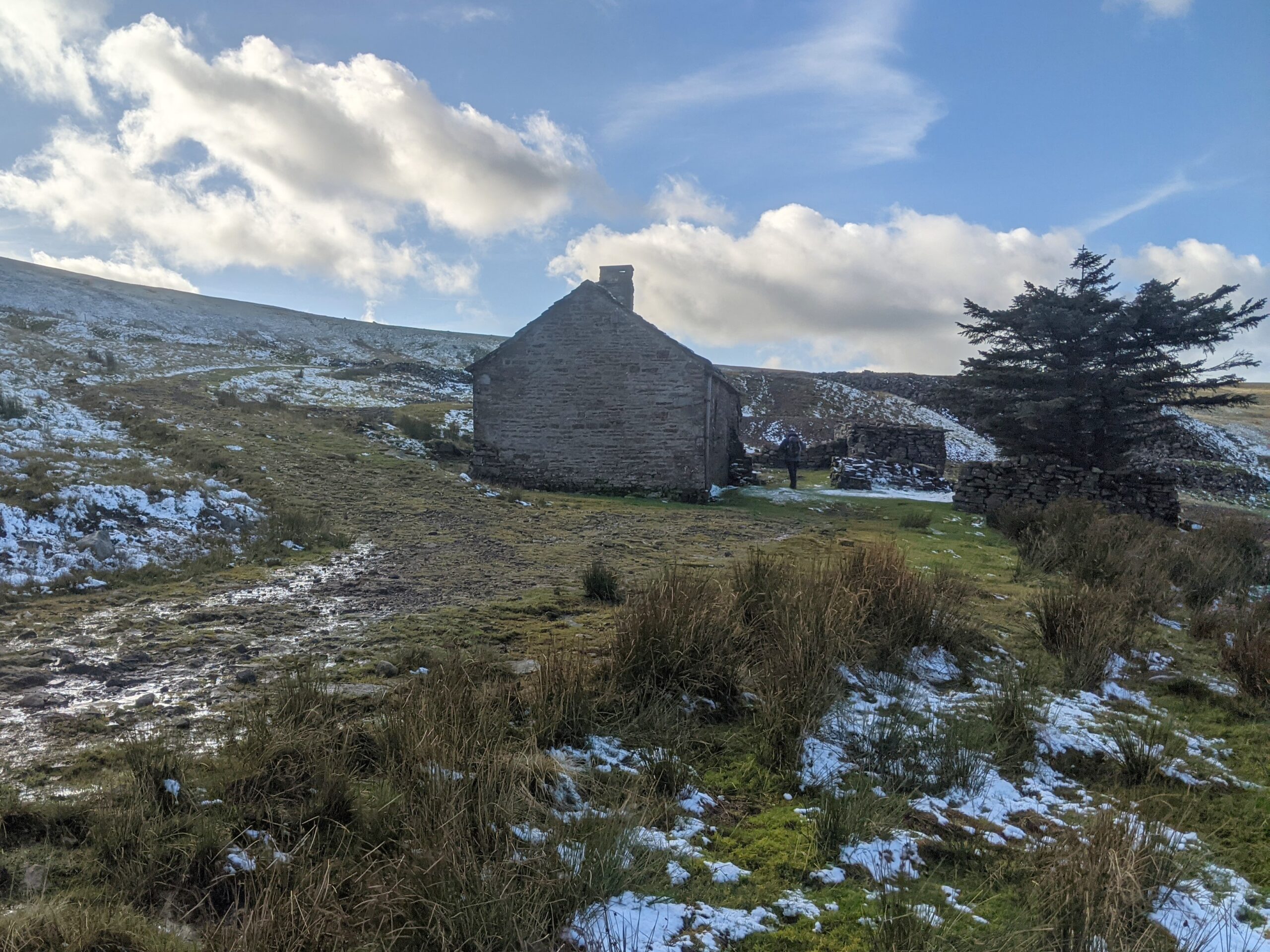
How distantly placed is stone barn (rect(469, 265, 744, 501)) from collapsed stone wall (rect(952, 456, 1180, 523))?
23.7 feet

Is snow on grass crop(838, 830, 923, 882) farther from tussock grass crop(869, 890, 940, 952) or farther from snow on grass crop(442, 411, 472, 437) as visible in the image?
snow on grass crop(442, 411, 472, 437)

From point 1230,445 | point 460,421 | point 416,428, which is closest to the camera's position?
point 416,428

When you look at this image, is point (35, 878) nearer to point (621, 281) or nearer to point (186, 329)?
point (621, 281)

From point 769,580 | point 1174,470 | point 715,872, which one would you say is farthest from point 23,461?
point 1174,470

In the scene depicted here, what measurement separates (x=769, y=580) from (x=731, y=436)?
18805 mm

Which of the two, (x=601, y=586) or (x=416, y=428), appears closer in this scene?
(x=601, y=586)

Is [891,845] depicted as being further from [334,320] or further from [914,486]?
[334,320]

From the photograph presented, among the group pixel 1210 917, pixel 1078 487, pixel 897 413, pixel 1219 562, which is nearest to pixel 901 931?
pixel 1210 917

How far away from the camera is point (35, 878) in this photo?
2557mm

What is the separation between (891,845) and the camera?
128 inches

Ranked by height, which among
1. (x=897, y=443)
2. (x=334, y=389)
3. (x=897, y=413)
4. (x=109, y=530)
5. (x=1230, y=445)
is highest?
(x=897, y=413)

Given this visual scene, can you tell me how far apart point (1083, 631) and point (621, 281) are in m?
18.4

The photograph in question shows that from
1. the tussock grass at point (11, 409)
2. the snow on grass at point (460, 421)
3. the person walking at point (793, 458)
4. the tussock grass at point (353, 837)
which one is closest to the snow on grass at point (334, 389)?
the snow on grass at point (460, 421)

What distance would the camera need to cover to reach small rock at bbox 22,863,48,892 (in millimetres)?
2518
